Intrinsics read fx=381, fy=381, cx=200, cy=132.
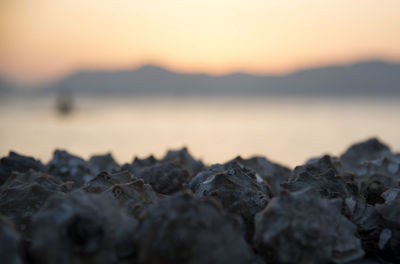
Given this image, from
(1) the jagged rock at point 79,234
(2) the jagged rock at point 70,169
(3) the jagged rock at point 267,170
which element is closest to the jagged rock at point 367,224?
(3) the jagged rock at point 267,170

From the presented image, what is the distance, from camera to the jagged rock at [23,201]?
2287mm

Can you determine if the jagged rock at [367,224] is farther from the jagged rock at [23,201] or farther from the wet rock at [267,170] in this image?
the jagged rock at [23,201]

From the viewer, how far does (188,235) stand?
182 cm

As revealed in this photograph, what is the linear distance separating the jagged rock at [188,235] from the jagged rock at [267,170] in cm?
171

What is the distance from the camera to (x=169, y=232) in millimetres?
1823

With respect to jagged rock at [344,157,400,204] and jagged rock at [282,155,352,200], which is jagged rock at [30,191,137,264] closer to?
jagged rock at [282,155,352,200]

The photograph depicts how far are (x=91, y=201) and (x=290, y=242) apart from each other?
1.05 meters

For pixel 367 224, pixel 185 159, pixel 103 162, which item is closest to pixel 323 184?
pixel 367 224

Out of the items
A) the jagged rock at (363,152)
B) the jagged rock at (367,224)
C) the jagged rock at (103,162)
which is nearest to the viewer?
the jagged rock at (367,224)

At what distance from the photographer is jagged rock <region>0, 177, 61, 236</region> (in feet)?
7.50

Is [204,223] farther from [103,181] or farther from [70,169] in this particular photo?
[70,169]

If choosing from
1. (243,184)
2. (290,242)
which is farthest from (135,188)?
(290,242)

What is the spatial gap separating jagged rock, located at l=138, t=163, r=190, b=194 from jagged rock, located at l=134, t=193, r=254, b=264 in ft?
4.12

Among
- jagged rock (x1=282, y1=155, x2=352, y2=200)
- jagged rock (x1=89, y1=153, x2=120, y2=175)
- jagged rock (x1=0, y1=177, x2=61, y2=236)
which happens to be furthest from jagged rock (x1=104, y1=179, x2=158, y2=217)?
jagged rock (x1=89, y1=153, x2=120, y2=175)
